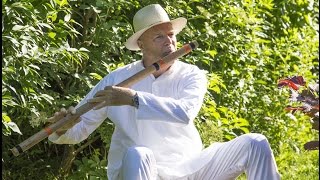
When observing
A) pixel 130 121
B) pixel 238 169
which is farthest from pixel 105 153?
pixel 238 169

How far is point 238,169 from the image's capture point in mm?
4191

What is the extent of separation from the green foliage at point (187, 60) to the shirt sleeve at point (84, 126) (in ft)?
1.18

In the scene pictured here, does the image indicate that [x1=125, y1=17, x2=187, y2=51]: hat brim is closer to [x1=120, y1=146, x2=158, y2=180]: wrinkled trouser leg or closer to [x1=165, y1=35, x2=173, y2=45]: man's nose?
[x1=165, y1=35, x2=173, y2=45]: man's nose

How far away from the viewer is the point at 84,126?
4.44 metres

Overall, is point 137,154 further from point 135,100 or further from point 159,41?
point 159,41

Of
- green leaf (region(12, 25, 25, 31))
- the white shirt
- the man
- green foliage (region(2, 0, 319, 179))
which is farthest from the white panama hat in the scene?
green leaf (region(12, 25, 25, 31))

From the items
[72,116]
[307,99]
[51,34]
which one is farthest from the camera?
[51,34]

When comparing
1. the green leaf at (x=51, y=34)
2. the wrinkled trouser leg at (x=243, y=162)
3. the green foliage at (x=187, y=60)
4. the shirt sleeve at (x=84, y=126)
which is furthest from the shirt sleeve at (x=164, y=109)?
the green leaf at (x=51, y=34)

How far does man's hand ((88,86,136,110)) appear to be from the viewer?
13.0 feet

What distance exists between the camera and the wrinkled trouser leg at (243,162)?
160 inches

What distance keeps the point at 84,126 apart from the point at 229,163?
2.53 feet

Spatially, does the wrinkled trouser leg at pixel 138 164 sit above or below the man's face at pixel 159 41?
below

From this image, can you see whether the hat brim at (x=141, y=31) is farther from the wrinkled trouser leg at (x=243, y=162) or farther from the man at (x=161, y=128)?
the wrinkled trouser leg at (x=243, y=162)

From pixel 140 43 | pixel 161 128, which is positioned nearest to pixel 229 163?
pixel 161 128
